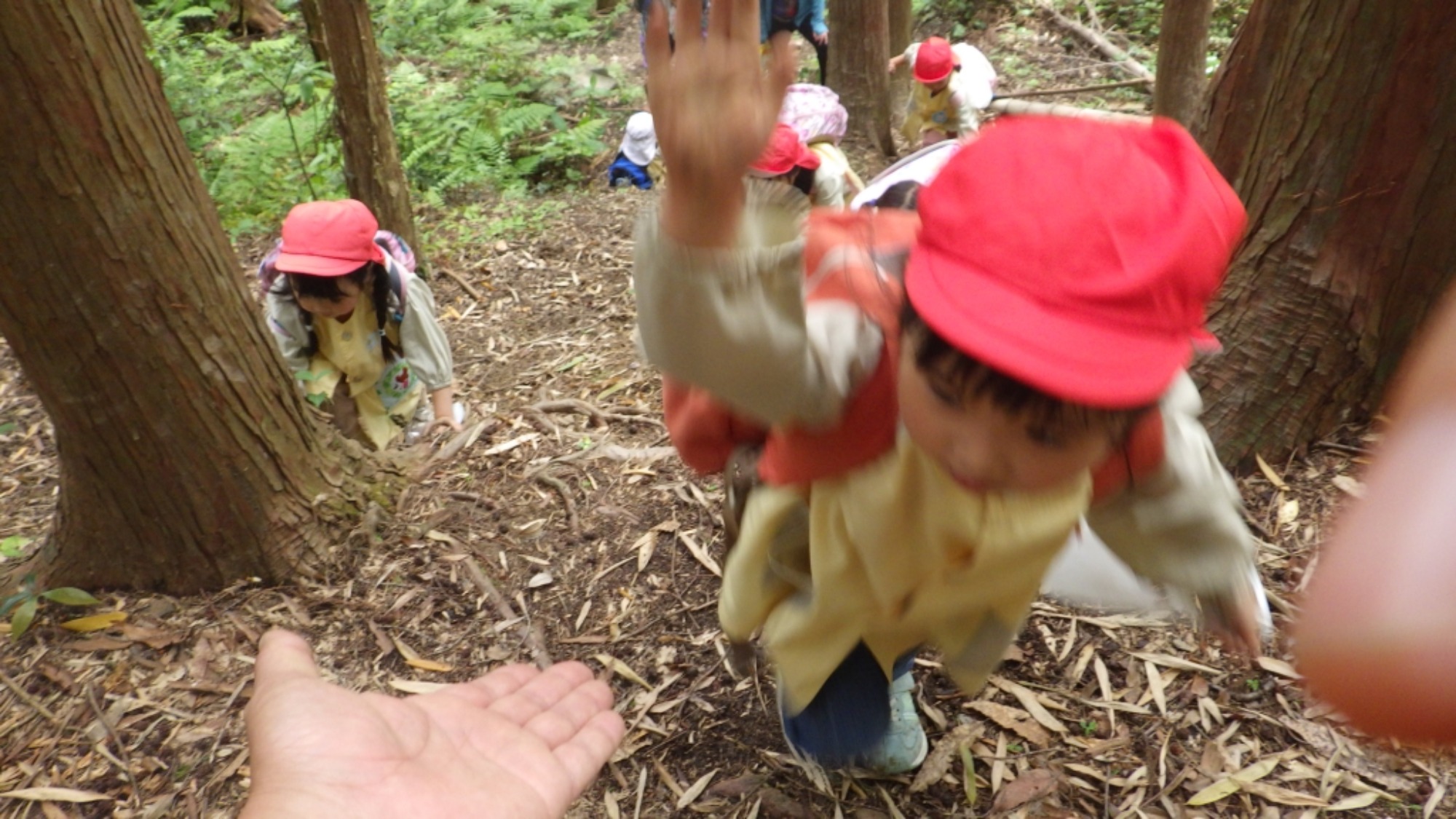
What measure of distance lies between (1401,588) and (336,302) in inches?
158

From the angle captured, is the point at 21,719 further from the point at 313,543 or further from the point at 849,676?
the point at 849,676

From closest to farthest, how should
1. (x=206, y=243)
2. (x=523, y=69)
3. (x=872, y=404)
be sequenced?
(x=872, y=404) < (x=206, y=243) < (x=523, y=69)

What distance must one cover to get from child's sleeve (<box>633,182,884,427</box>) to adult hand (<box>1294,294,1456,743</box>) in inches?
25.6

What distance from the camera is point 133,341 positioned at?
240 cm

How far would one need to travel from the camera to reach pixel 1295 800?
221 centimetres

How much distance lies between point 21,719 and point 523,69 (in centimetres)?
824

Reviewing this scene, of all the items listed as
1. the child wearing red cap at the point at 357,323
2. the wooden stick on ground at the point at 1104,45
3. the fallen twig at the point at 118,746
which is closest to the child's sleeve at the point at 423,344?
the child wearing red cap at the point at 357,323

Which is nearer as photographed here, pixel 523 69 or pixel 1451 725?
pixel 1451 725

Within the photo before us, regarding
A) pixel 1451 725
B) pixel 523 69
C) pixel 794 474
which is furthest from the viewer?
pixel 523 69

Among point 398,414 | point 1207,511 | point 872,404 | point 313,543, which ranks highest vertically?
point 872,404

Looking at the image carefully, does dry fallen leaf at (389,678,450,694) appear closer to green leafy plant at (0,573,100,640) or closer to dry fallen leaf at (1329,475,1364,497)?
green leafy plant at (0,573,100,640)

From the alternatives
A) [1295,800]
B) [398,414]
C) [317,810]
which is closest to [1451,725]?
[317,810]

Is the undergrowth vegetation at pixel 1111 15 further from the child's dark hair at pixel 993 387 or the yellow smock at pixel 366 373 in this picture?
the child's dark hair at pixel 993 387

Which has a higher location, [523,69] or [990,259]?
[990,259]
